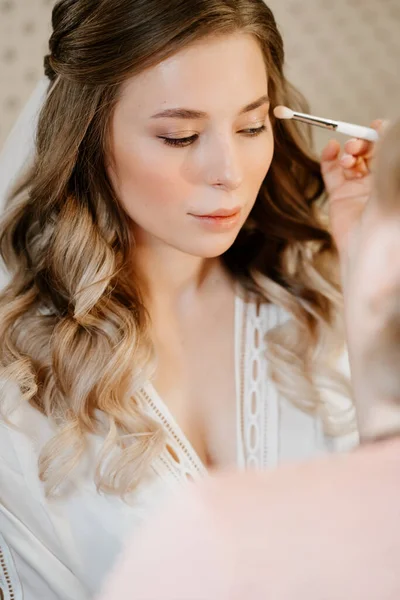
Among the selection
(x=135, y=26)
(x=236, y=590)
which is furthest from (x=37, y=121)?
(x=236, y=590)

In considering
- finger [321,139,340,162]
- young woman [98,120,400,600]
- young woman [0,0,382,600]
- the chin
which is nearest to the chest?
young woman [0,0,382,600]

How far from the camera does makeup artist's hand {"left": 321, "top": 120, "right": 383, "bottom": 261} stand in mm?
1082

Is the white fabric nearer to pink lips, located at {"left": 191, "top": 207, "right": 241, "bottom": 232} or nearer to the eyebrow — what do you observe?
pink lips, located at {"left": 191, "top": 207, "right": 241, "bottom": 232}

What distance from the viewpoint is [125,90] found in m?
Answer: 0.90

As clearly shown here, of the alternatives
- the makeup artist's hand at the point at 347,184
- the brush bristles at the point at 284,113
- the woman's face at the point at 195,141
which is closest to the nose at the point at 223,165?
the woman's face at the point at 195,141

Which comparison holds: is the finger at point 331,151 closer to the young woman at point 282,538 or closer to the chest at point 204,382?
the chest at point 204,382

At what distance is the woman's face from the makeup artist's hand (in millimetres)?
166

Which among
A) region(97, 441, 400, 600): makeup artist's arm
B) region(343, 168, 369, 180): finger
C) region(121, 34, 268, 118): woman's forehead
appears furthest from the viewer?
region(343, 168, 369, 180): finger

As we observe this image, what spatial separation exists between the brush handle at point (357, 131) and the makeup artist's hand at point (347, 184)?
40 mm

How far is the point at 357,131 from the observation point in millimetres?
1020

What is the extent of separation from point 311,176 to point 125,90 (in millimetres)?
422

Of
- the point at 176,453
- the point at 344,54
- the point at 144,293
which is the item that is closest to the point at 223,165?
the point at 144,293

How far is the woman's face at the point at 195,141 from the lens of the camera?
0.88m

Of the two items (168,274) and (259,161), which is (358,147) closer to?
(259,161)
